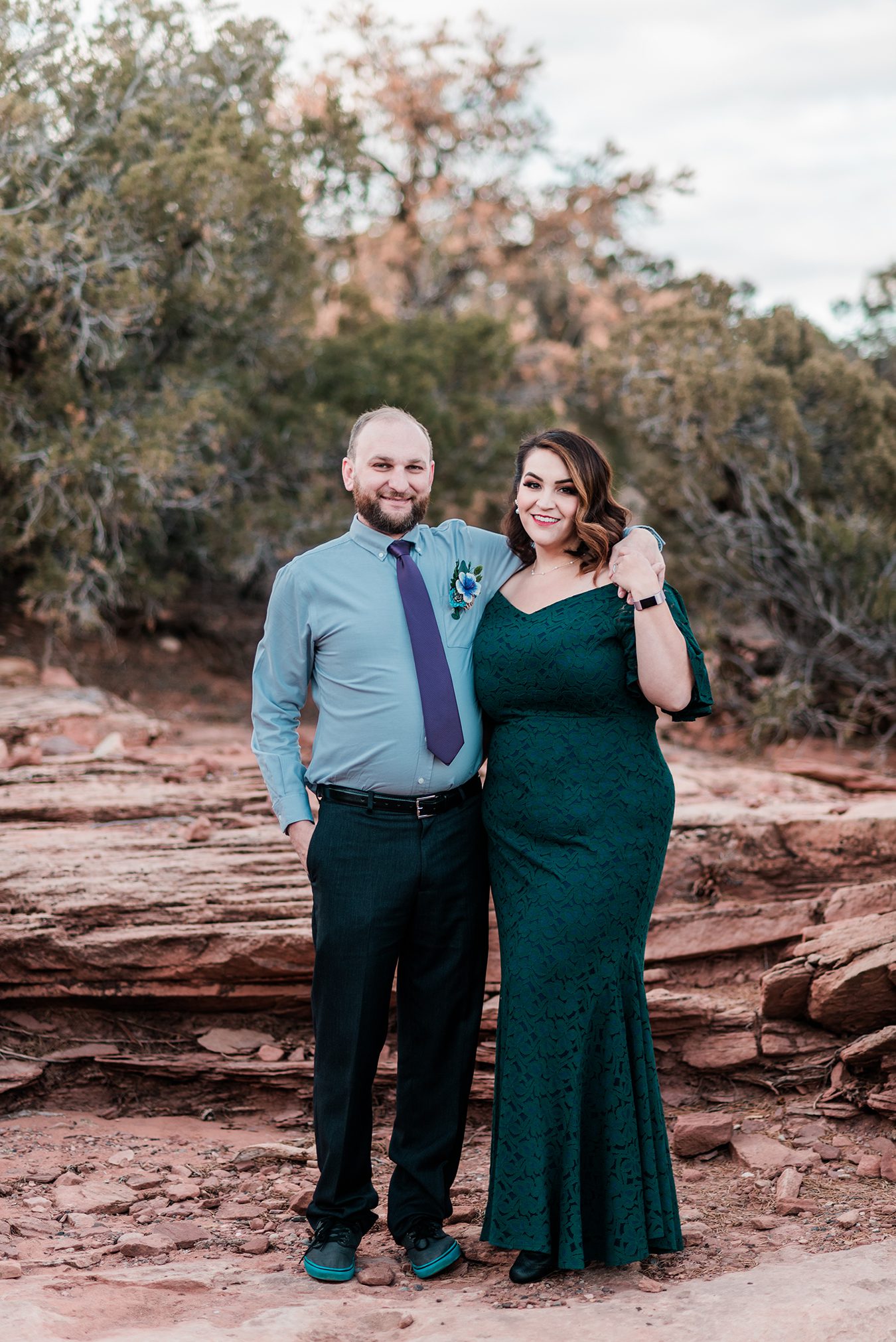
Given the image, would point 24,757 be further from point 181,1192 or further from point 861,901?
point 861,901

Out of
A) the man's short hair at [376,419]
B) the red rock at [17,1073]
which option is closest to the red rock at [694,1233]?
the man's short hair at [376,419]

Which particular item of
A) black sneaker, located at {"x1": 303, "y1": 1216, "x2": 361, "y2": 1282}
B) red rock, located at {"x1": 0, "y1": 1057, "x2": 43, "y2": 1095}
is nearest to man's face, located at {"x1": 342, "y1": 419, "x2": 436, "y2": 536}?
black sneaker, located at {"x1": 303, "y1": 1216, "x2": 361, "y2": 1282}

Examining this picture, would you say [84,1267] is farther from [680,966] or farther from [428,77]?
[428,77]

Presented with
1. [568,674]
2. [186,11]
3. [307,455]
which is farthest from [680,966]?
[186,11]

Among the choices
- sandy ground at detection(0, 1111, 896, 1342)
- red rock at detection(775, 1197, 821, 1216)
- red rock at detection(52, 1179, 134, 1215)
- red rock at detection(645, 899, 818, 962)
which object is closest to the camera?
sandy ground at detection(0, 1111, 896, 1342)

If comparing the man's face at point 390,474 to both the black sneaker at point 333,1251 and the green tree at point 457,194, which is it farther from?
the green tree at point 457,194

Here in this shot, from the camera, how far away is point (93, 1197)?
369 cm

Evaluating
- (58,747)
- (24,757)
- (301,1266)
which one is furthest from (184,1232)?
(58,747)

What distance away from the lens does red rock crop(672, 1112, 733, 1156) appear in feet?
13.0

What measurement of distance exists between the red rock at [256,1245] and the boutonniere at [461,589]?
1901mm

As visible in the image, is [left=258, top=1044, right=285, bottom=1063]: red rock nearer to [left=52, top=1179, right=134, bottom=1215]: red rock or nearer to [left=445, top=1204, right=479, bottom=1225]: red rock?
[left=52, top=1179, right=134, bottom=1215]: red rock

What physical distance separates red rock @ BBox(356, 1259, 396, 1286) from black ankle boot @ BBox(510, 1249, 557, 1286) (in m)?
0.34

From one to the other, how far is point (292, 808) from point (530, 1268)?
4.56ft

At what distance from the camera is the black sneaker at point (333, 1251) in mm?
3213
